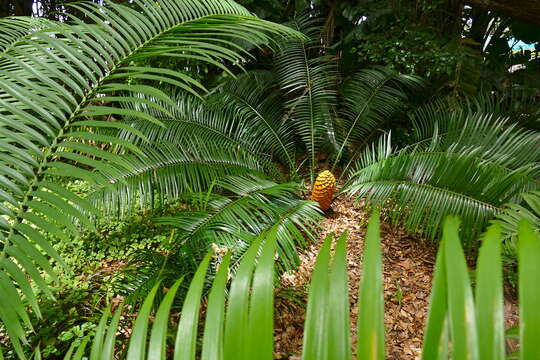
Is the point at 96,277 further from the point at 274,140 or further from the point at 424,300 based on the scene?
the point at 424,300

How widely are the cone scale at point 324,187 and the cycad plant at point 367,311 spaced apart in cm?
196

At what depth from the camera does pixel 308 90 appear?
2758 mm

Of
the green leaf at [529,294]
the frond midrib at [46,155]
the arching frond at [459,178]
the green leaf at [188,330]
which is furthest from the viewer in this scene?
the arching frond at [459,178]

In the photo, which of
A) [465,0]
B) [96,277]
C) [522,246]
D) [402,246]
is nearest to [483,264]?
[522,246]

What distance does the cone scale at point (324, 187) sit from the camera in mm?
2354

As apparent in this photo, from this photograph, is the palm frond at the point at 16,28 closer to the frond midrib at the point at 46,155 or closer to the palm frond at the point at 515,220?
the frond midrib at the point at 46,155

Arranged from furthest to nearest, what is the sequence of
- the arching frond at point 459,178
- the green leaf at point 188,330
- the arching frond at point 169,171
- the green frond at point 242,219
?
the arching frond at point 169,171 < the arching frond at point 459,178 < the green frond at point 242,219 < the green leaf at point 188,330

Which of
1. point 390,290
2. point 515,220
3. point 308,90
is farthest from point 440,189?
point 308,90

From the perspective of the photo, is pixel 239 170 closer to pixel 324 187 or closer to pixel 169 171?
pixel 169 171

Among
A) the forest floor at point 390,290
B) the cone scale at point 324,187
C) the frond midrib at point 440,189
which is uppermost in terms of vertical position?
the cone scale at point 324,187

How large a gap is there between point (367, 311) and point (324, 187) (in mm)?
2048

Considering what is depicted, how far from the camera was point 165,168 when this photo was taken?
6.57 feet

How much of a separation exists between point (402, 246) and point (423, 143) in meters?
0.77

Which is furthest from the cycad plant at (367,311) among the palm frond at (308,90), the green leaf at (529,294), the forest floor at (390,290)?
the palm frond at (308,90)
